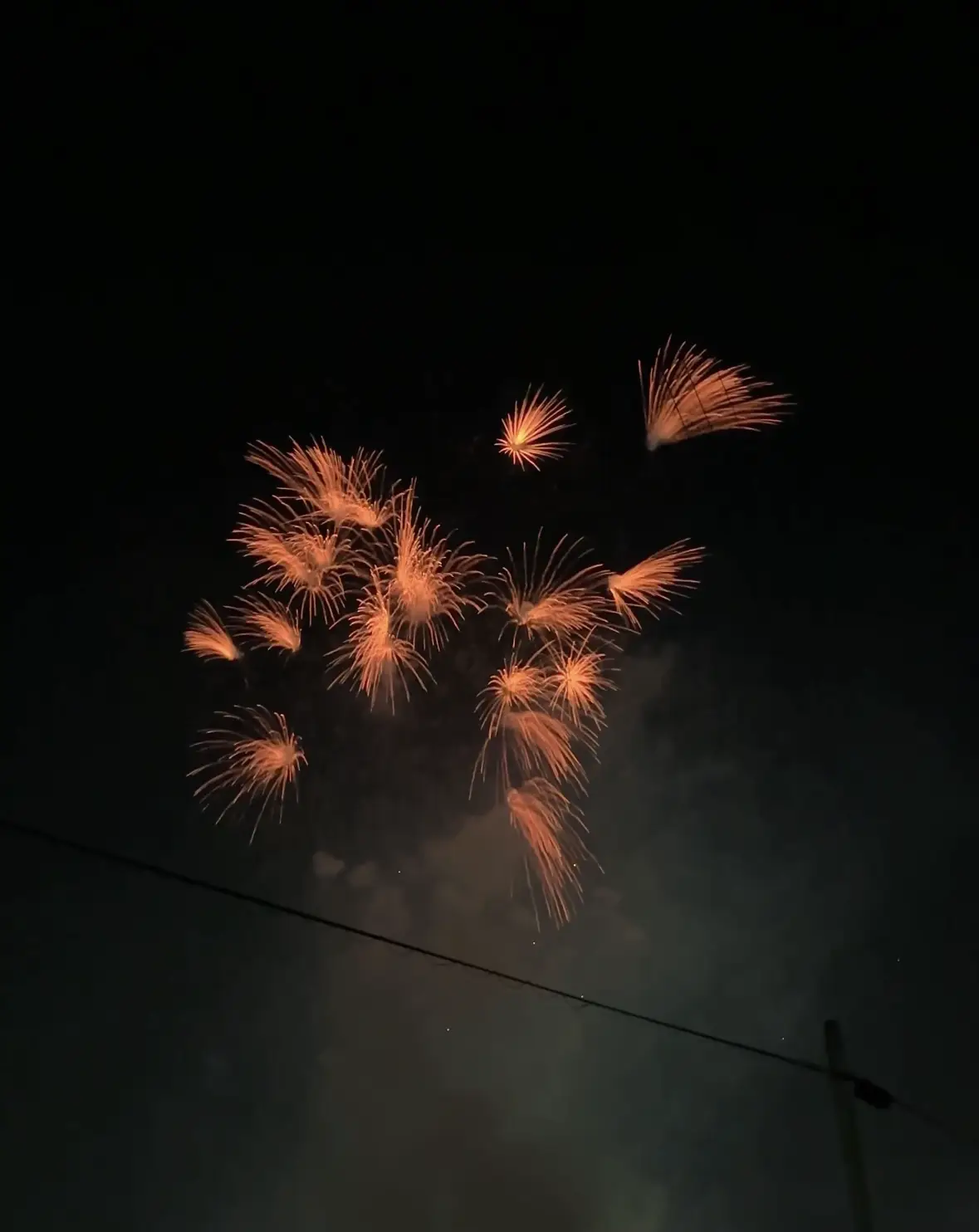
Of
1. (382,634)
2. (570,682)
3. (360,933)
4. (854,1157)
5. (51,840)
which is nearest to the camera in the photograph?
(51,840)

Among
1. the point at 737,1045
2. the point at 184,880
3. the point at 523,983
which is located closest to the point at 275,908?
the point at 184,880

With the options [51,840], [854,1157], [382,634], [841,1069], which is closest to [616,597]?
[382,634]

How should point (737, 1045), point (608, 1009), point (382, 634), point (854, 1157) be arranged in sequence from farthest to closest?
point (382, 634), point (854, 1157), point (737, 1045), point (608, 1009)

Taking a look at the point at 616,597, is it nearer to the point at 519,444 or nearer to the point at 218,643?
the point at 519,444

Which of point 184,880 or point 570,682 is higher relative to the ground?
point 570,682

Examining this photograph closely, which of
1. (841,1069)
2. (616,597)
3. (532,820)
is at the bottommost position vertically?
(841,1069)

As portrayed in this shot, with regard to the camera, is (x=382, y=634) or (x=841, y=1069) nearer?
(x=841, y=1069)
